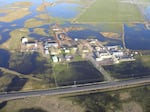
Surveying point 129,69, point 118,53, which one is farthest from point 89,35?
point 129,69

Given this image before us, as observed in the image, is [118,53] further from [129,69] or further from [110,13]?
[110,13]

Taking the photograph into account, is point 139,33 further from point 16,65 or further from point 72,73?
point 16,65

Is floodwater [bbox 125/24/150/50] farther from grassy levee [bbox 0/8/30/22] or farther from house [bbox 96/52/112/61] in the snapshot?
grassy levee [bbox 0/8/30/22]

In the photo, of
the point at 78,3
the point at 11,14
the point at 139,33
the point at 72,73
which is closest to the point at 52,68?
the point at 72,73

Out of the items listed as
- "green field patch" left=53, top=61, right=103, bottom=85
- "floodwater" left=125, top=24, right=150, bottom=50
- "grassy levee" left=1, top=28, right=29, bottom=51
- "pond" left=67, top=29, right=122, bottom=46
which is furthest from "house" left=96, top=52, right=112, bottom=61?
"grassy levee" left=1, top=28, right=29, bottom=51

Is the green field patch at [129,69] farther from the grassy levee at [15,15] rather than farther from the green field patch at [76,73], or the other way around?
the grassy levee at [15,15]

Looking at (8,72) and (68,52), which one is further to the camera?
(68,52)

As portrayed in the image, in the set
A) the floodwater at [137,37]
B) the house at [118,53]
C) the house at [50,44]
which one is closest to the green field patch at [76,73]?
the house at [118,53]
